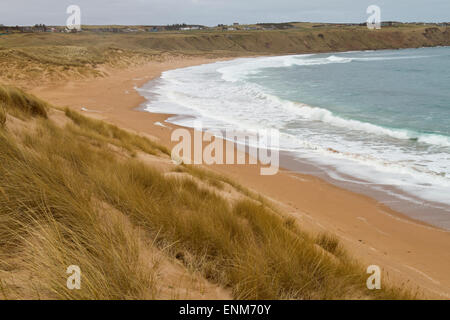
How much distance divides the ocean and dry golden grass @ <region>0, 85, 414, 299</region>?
14.9 feet

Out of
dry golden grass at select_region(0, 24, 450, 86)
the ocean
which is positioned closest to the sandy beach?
the ocean

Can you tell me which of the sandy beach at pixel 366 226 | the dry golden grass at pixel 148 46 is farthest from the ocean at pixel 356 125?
the dry golden grass at pixel 148 46

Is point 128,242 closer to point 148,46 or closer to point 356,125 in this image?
point 356,125

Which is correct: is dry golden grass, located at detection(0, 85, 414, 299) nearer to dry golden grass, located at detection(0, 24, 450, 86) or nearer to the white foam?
the white foam

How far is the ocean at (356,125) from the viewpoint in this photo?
7.91m

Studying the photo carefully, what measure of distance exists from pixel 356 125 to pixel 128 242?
1354cm

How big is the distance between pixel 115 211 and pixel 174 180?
1.36 meters

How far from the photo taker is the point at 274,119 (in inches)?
625

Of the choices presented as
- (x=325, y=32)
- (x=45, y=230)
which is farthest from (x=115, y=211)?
(x=325, y=32)

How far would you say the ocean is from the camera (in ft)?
26.0

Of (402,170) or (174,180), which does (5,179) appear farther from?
(402,170)

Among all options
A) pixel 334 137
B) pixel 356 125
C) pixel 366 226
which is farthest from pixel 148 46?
pixel 366 226
